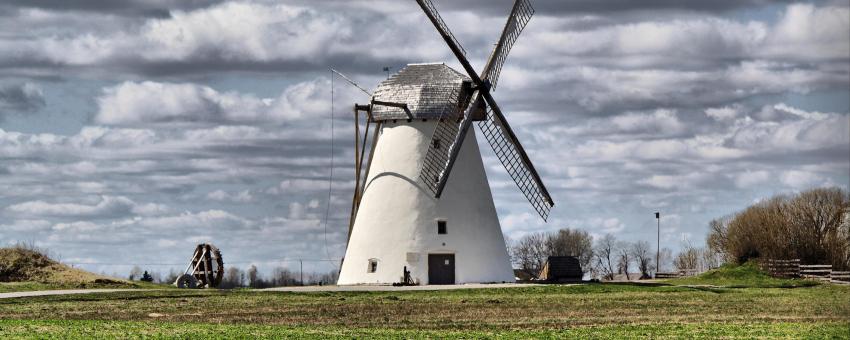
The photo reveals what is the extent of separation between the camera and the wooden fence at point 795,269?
69188mm

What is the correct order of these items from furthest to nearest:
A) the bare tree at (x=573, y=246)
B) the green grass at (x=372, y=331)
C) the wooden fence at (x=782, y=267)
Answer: the bare tree at (x=573, y=246)
the wooden fence at (x=782, y=267)
the green grass at (x=372, y=331)

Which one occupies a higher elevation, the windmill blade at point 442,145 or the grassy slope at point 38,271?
the windmill blade at point 442,145

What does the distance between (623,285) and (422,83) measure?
12092 mm

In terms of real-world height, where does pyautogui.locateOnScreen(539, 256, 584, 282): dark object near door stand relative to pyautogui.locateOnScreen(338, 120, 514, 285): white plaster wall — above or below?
below

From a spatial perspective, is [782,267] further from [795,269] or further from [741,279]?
[741,279]

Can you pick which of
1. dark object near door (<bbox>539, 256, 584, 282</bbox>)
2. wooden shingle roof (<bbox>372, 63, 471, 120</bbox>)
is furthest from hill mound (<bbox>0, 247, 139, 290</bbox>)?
dark object near door (<bbox>539, 256, 584, 282</bbox>)

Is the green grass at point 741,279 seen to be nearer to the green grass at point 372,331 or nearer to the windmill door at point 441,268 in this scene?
the windmill door at point 441,268

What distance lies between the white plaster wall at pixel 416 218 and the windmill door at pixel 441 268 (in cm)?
23

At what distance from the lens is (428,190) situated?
5741 cm

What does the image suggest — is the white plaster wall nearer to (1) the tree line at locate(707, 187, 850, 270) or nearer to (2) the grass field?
(2) the grass field

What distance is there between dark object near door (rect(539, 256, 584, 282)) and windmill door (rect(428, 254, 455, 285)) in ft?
39.1

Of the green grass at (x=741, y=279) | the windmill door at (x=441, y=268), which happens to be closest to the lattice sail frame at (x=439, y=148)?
the windmill door at (x=441, y=268)

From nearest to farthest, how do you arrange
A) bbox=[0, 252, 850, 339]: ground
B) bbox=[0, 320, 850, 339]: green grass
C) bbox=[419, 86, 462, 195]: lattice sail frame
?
bbox=[0, 320, 850, 339]: green grass
bbox=[0, 252, 850, 339]: ground
bbox=[419, 86, 462, 195]: lattice sail frame

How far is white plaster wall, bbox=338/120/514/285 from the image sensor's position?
57.4 metres
